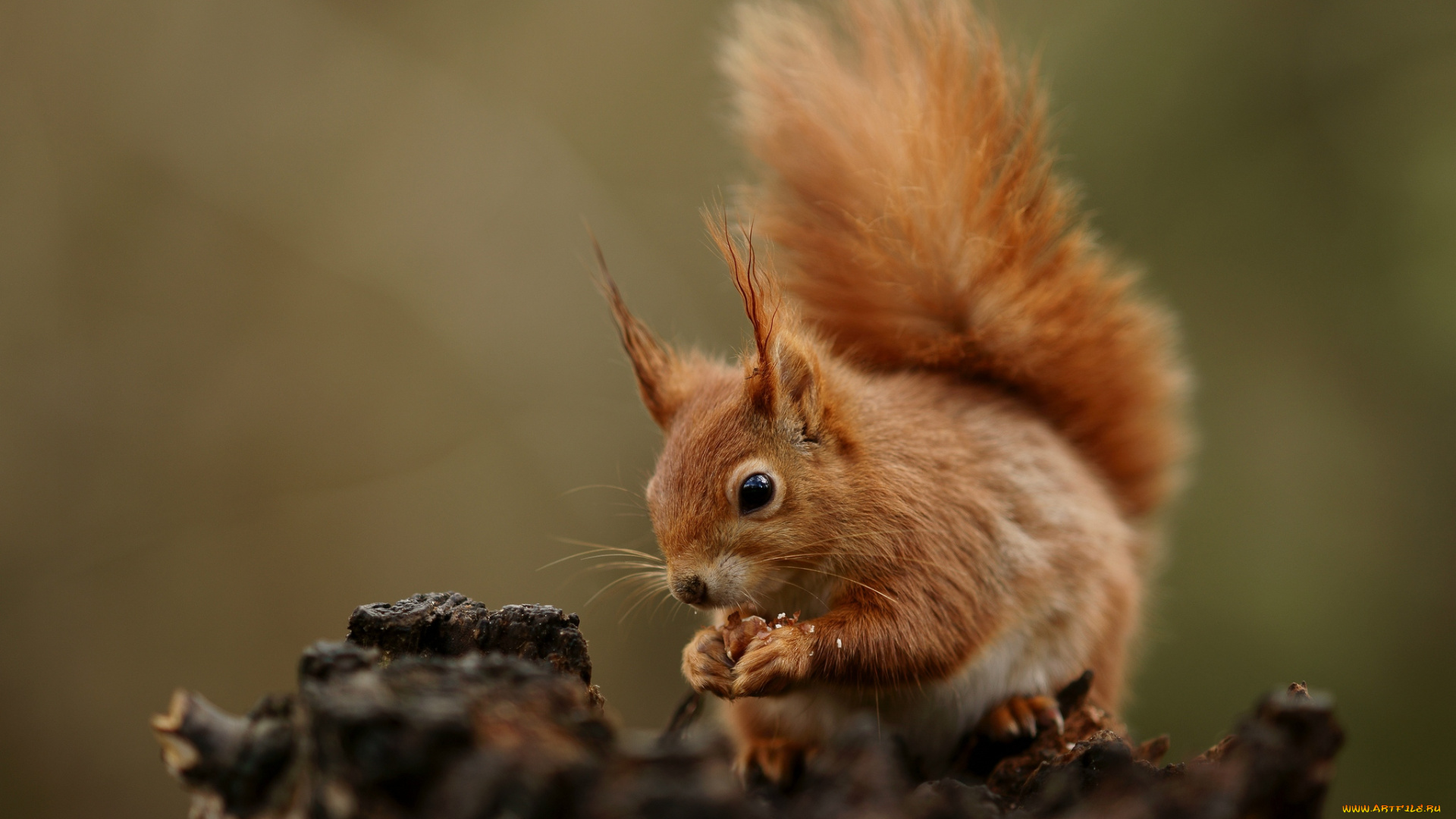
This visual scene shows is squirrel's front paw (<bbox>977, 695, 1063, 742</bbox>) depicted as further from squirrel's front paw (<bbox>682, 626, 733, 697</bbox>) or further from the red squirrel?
squirrel's front paw (<bbox>682, 626, 733, 697</bbox>)

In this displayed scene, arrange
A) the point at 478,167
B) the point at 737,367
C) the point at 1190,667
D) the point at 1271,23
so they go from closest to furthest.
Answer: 1. the point at 737,367
2. the point at 1271,23
3. the point at 1190,667
4. the point at 478,167

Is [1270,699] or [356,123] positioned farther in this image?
[356,123]

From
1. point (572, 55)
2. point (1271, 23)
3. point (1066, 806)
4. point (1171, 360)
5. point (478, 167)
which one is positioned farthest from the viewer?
point (572, 55)

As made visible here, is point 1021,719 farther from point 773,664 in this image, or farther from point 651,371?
point 651,371

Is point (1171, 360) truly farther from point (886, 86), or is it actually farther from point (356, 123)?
point (356, 123)

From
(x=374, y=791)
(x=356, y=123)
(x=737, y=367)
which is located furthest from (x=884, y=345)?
(x=356, y=123)

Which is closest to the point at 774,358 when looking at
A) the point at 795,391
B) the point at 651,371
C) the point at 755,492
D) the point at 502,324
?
the point at 795,391

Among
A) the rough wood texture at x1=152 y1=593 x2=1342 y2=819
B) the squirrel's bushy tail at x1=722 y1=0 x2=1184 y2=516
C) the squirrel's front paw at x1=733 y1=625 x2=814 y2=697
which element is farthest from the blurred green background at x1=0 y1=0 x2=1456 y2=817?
the rough wood texture at x1=152 y1=593 x2=1342 y2=819
